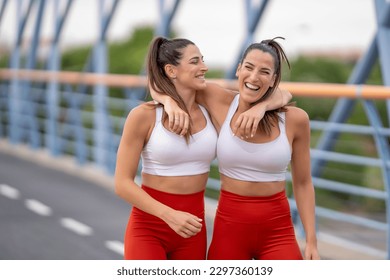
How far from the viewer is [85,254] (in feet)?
17.5

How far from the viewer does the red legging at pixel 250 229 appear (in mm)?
2609

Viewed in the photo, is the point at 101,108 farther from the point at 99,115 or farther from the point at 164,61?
the point at 164,61

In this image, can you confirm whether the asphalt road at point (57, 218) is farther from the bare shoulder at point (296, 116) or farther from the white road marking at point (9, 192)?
the bare shoulder at point (296, 116)

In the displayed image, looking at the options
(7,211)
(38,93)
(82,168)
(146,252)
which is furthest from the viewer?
(38,93)

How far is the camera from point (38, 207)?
707 centimetres

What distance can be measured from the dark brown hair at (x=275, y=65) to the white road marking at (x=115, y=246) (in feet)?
9.41

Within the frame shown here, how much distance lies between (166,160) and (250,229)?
1.00 ft

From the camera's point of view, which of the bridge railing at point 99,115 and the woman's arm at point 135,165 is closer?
the woman's arm at point 135,165

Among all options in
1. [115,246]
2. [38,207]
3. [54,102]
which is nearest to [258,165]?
[115,246]

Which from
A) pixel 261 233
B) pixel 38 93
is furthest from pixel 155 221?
pixel 38 93

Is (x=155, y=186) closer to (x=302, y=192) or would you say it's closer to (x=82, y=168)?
(x=302, y=192)

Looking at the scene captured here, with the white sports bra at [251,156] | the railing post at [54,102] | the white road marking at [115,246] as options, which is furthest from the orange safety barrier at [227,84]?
the white sports bra at [251,156]

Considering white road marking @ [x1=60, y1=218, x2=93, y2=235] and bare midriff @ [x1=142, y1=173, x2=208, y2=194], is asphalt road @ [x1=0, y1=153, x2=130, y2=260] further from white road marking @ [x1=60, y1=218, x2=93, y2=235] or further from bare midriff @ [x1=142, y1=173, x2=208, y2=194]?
bare midriff @ [x1=142, y1=173, x2=208, y2=194]

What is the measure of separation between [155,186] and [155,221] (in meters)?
0.10
